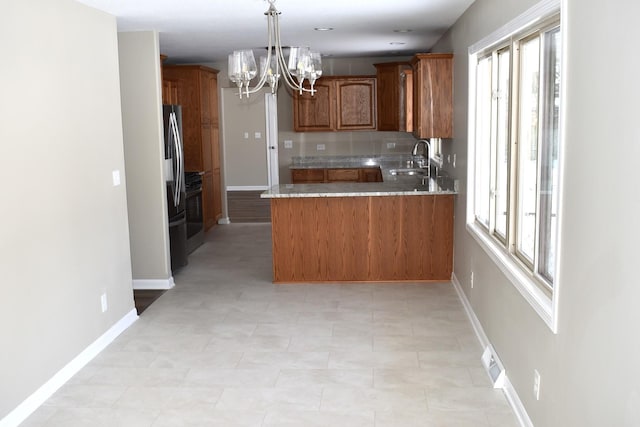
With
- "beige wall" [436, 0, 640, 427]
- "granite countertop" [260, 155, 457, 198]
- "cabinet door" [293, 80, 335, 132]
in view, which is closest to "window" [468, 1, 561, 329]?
"beige wall" [436, 0, 640, 427]

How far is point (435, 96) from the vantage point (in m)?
6.11

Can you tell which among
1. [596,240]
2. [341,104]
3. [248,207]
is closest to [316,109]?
[341,104]

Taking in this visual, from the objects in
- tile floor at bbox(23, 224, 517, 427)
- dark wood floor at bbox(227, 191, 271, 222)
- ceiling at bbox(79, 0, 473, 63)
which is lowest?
tile floor at bbox(23, 224, 517, 427)

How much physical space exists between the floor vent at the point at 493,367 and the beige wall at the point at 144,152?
3.23 meters

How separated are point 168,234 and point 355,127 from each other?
13.5 ft

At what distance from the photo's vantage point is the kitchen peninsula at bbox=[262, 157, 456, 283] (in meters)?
6.13

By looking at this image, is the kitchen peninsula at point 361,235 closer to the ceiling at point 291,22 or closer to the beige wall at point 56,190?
the ceiling at point 291,22

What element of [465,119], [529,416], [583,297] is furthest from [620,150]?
[465,119]

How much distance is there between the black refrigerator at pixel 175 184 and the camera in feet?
21.2

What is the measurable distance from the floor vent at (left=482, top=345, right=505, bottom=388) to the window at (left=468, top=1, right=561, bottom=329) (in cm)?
59

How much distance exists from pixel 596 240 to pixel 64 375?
3158 millimetres

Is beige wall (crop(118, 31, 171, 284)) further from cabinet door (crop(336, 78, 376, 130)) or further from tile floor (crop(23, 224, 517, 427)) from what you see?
cabinet door (crop(336, 78, 376, 130))

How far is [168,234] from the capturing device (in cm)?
622

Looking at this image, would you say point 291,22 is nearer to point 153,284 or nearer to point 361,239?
point 361,239
